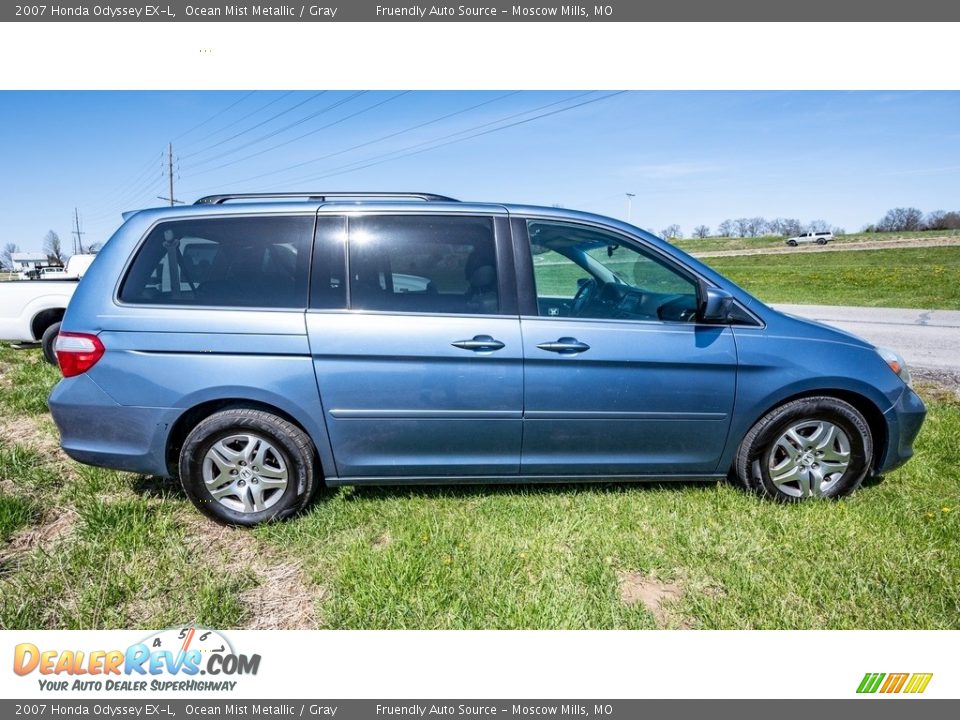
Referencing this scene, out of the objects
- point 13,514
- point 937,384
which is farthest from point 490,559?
point 937,384

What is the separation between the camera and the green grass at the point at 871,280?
47.2 ft

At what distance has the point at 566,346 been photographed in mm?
2914

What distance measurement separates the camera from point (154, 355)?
2.83 m

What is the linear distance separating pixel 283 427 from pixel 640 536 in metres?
2.06

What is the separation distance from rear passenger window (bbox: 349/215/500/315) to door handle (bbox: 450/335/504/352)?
0.16m

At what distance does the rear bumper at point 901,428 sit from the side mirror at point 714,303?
3.99ft

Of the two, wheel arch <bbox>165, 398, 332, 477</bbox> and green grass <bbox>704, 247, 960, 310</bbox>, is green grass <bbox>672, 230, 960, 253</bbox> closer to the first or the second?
green grass <bbox>704, 247, 960, 310</bbox>

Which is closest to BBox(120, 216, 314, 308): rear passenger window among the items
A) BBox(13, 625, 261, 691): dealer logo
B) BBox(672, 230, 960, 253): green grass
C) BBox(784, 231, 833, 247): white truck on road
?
BBox(13, 625, 261, 691): dealer logo

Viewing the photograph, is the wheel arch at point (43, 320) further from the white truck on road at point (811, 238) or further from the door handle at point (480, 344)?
the white truck on road at point (811, 238)

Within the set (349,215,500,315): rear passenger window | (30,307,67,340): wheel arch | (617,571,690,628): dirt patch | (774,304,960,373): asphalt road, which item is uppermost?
(349,215,500,315): rear passenger window

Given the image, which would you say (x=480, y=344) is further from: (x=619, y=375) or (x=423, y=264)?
(x=619, y=375)

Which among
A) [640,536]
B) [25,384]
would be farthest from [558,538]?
[25,384]

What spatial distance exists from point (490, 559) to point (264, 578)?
112 centimetres

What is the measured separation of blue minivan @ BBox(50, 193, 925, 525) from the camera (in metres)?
2.86
